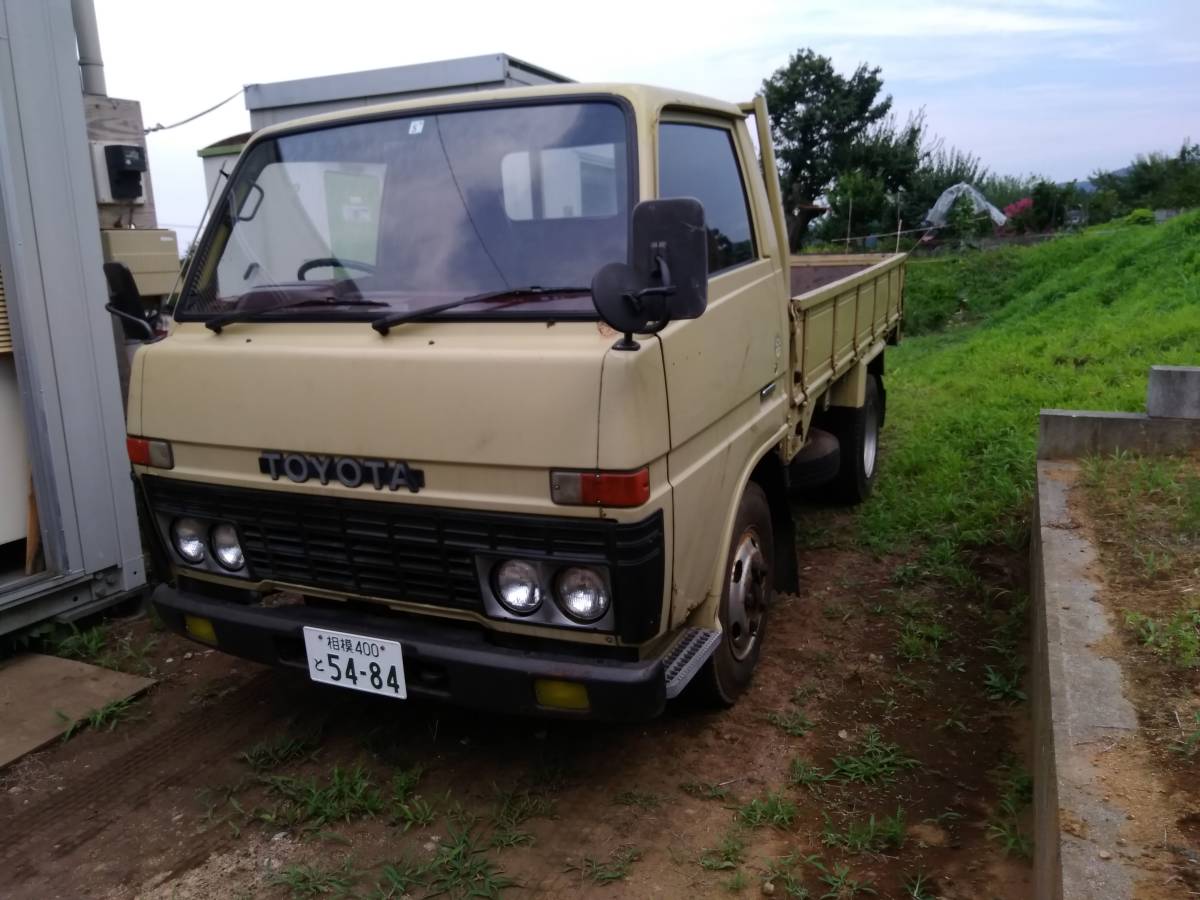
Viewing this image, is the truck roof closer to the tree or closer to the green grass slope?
the green grass slope

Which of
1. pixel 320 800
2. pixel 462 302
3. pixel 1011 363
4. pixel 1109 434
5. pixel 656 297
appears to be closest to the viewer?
pixel 656 297

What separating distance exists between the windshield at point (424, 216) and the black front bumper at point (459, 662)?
955 mm

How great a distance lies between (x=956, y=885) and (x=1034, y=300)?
1273 cm

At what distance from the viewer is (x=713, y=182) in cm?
354

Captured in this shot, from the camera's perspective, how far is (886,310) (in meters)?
6.75

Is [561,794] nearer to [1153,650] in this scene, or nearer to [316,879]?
[316,879]

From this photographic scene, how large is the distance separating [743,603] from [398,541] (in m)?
1.41

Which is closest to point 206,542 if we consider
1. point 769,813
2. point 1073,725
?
point 769,813

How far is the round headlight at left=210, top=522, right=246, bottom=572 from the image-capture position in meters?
3.16

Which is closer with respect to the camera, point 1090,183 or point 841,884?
point 841,884

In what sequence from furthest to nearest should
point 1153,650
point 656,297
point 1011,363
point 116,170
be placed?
point 1011,363 → point 116,170 → point 1153,650 → point 656,297

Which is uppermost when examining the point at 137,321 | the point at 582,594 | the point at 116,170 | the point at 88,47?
the point at 88,47

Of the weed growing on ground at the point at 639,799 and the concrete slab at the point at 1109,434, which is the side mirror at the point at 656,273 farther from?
the concrete slab at the point at 1109,434

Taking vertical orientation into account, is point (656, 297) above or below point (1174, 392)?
above
